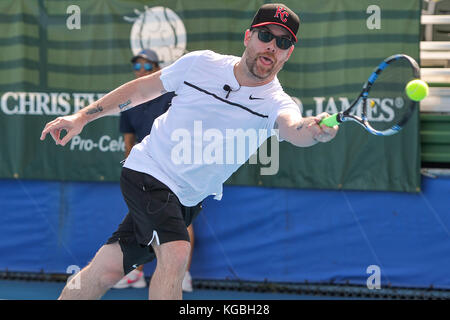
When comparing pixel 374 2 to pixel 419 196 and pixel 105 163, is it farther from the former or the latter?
pixel 105 163

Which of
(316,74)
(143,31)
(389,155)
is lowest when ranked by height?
(389,155)

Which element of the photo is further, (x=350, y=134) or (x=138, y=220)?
(x=350, y=134)

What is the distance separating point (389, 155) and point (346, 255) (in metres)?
0.88

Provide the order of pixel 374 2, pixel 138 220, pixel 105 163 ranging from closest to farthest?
1. pixel 138 220
2. pixel 374 2
3. pixel 105 163

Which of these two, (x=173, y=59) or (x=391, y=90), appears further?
(x=173, y=59)

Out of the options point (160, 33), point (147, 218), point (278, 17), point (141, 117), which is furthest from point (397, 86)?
point (160, 33)

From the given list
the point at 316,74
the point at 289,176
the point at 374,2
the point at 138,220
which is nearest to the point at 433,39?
the point at 374,2

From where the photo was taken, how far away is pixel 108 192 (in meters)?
5.61

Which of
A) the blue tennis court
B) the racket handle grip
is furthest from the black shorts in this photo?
the blue tennis court

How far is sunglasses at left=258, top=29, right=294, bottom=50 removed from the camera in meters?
3.19

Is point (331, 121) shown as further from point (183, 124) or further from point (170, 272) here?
point (170, 272)

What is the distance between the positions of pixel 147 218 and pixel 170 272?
332 millimetres

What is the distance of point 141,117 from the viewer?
17.0 feet

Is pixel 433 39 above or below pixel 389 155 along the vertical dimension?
above
